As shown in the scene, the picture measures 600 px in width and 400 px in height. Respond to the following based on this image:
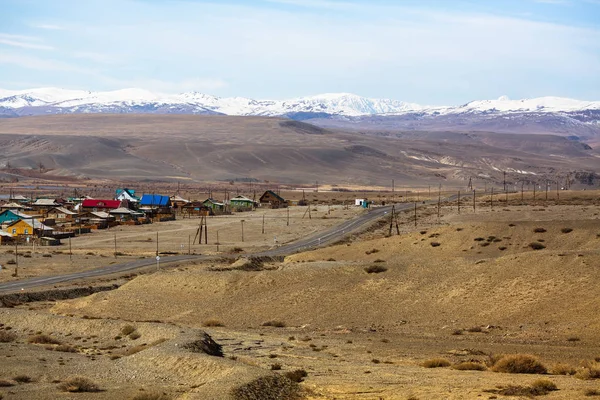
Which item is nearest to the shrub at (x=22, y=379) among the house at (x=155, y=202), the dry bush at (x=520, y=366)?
the dry bush at (x=520, y=366)

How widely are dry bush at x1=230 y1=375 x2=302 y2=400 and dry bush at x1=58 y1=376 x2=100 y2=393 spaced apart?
4.48 meters

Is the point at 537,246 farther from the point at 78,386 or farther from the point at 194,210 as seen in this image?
the point at 194,210

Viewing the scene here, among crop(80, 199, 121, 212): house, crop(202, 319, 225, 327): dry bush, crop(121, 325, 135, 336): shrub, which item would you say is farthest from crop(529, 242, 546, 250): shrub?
crop(80, 199, 121, 212): house

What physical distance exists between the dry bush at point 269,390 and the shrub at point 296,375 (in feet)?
2.61

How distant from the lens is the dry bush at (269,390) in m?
22.5

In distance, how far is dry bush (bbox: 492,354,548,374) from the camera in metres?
26.9

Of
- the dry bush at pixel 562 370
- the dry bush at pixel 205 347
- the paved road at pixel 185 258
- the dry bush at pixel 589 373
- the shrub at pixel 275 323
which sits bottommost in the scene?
the paved road at pixel 185 258

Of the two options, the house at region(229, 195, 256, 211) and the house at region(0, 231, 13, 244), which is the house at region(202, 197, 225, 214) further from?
the house at region(0, 231, 13, 244)

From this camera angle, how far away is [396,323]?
41750mm

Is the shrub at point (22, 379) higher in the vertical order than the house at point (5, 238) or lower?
higher

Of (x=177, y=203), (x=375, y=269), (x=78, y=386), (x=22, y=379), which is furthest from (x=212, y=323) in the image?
(x=177, y=203)

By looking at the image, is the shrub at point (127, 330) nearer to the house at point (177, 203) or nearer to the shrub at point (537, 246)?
the shrub at point (537, 246)

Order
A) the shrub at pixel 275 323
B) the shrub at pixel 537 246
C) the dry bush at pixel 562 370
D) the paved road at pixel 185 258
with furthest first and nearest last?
the shrub at pixel 537 246 → the paved road at pixel 185 258 → the shrub at pixel 275 323 → the dry bush at pixel 562 370

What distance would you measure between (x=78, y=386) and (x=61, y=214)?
105 metres
